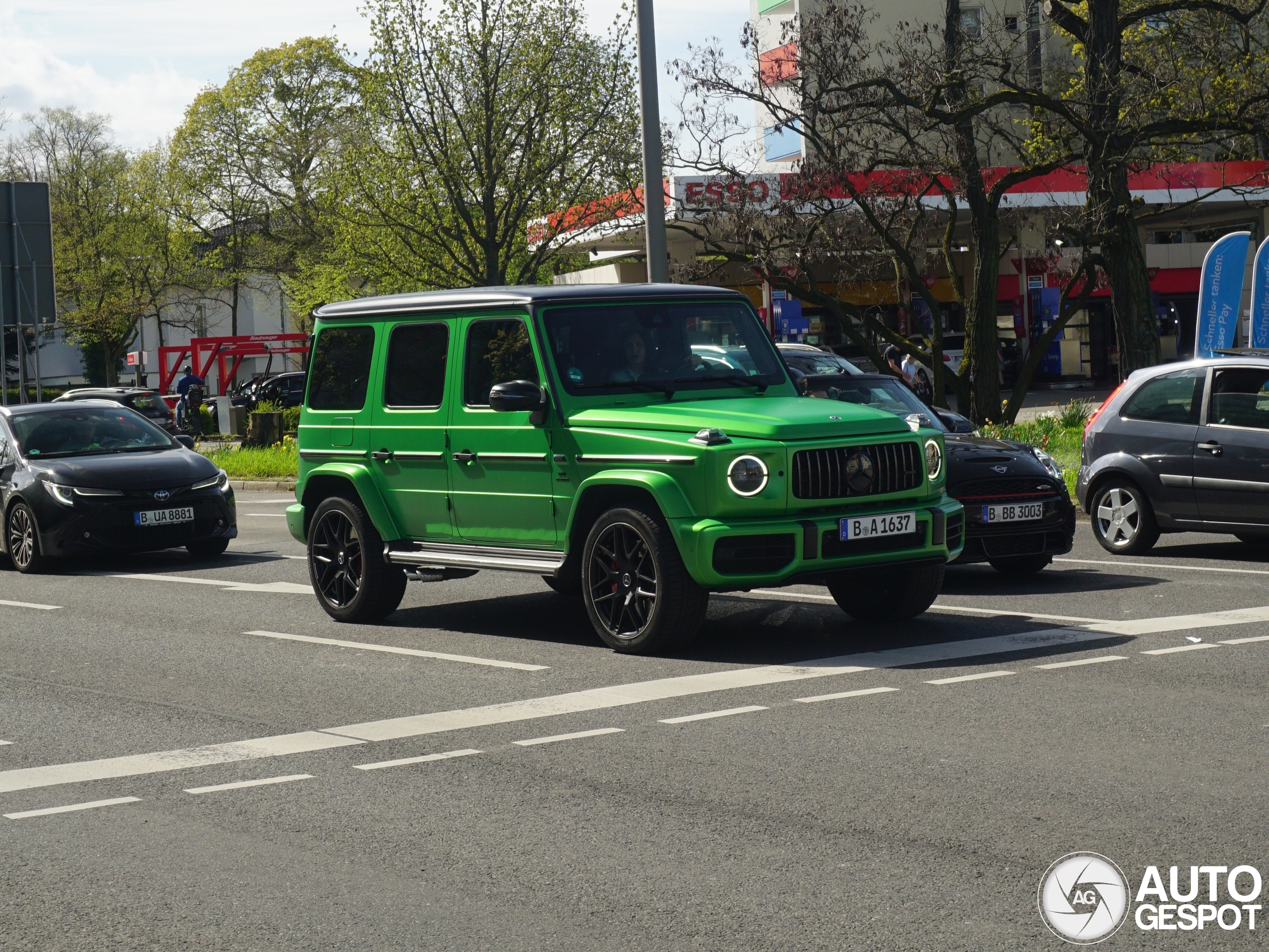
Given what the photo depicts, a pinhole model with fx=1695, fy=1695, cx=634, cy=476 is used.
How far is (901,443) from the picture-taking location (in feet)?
31.3

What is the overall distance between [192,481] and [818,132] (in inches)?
492

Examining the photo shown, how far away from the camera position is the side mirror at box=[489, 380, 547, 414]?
31.8 feet

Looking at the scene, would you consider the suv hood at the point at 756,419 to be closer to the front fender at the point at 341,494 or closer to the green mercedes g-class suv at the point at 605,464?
the green mercedes g-class suv at the point at 605,464

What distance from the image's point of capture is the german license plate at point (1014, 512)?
12.1 meters

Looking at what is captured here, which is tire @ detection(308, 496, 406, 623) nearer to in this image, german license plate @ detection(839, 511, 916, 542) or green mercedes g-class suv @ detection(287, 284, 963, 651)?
green mercedes g-class suv @ detection(287, 284, 963, 651)

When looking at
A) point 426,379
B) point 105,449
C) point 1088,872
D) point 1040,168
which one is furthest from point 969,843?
point 1040,168

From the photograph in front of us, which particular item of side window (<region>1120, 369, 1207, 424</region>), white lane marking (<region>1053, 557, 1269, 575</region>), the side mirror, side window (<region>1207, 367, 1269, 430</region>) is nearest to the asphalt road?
white lane marking (<region>1053, 557, 1269, 575</region>)

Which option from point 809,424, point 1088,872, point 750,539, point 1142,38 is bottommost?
point 1088,872

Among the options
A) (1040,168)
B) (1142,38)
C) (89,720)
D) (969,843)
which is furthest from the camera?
(1142,38)

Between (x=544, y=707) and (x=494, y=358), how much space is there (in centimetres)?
292

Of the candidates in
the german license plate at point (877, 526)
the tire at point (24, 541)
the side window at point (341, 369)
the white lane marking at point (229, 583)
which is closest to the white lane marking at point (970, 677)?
the german license plate at point (877, 526)

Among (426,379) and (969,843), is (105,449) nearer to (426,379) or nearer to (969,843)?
(426,379)

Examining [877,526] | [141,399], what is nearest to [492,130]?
[141,399]

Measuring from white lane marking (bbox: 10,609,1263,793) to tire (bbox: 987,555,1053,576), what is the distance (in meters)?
2.31
